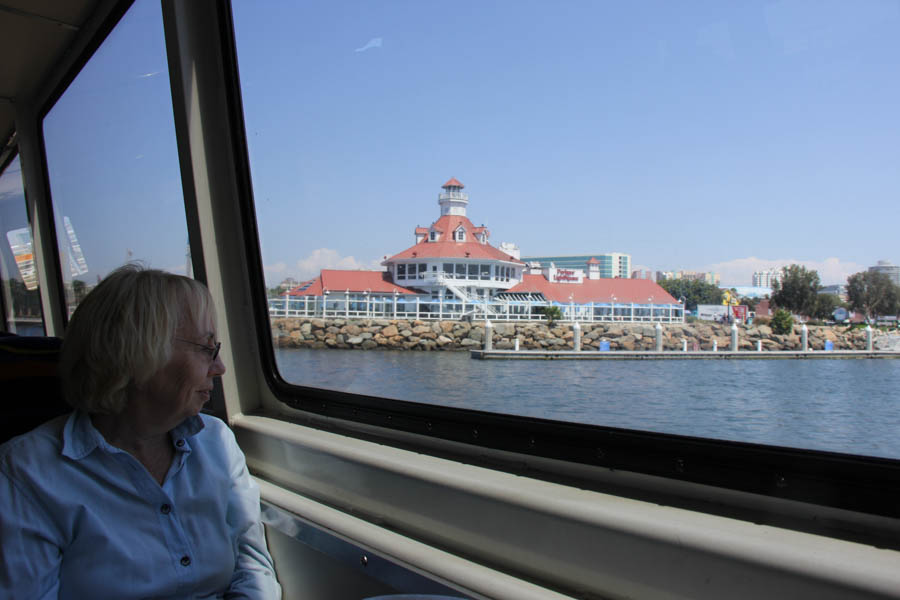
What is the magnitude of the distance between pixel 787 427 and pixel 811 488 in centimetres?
15

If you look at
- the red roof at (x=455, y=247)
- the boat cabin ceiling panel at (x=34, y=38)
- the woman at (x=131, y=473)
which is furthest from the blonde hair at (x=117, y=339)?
the boat cabin ceiling panel at (x=34, y=38)

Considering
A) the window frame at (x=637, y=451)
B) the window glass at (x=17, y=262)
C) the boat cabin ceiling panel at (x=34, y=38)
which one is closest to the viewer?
the window frame at (x=637, y=451)

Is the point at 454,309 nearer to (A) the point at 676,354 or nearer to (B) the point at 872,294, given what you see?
(A) the point at 676,354

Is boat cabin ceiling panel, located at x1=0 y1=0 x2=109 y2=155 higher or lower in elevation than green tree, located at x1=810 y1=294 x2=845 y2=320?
higher

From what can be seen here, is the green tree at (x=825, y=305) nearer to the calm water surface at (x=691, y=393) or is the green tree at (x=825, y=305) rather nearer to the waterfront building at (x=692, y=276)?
the calm water surface at (x=691, y=393)

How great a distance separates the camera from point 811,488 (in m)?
0.92

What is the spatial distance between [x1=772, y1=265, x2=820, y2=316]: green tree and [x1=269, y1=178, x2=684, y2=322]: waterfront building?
206mm

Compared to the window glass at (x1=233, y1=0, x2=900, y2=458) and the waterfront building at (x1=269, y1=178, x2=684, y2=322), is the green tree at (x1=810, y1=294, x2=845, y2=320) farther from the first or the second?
the waterfront building at (x1=269, y1=178, x2=684, y2=322)

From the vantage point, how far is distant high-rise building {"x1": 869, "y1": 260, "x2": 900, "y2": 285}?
3.19 ft

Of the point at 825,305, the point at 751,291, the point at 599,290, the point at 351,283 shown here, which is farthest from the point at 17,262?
the point at 825,305

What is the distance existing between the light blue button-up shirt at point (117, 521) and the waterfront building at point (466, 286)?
0.85m

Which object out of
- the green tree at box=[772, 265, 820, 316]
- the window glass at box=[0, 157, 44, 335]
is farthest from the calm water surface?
the window glass at box=[0, 157, 44, 335]

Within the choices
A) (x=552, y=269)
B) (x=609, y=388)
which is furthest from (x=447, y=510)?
(x=552, y=269)

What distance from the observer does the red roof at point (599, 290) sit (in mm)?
1342
